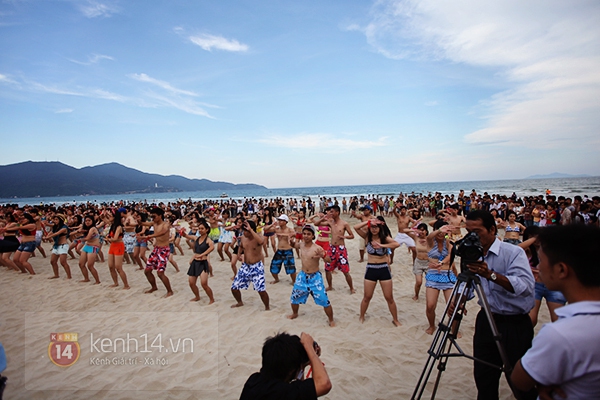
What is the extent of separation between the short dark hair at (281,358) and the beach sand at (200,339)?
87.9 inches

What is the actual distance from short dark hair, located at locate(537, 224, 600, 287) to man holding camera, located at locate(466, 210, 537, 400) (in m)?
1.10

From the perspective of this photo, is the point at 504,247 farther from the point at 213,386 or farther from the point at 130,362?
the point at 130,362

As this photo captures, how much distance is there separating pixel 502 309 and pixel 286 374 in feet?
6.58

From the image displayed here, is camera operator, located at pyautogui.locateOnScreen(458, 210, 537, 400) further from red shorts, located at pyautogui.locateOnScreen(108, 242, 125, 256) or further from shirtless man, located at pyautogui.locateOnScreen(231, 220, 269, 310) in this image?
red shorts, located at pyautogui.locateOnScreen(108, 242, 125, 256)

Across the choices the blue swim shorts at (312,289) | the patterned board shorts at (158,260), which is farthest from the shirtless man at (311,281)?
the patterned board shorts at (158,260)

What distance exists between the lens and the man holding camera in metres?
2.67

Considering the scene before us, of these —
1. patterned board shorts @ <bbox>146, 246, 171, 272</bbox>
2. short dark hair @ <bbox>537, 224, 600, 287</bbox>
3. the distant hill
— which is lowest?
patterned board shorts @ <bbox>146, 246, 171, 272</bbox>

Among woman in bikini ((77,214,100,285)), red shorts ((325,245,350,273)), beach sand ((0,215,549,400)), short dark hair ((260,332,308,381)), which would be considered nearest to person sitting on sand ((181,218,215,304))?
beach sand ((0,215,549,400))

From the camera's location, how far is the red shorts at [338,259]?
7684 mm

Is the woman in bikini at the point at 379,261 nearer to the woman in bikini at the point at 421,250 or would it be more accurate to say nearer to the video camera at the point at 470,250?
the woman in bikini at the point at 421,250

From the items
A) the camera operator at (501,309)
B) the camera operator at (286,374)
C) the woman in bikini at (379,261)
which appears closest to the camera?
the camera operator at (286,374)

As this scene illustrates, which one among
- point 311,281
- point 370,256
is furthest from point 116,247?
point 370,256

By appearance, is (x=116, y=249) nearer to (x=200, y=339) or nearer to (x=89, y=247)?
(x=89, y=247)

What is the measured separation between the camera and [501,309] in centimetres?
275
